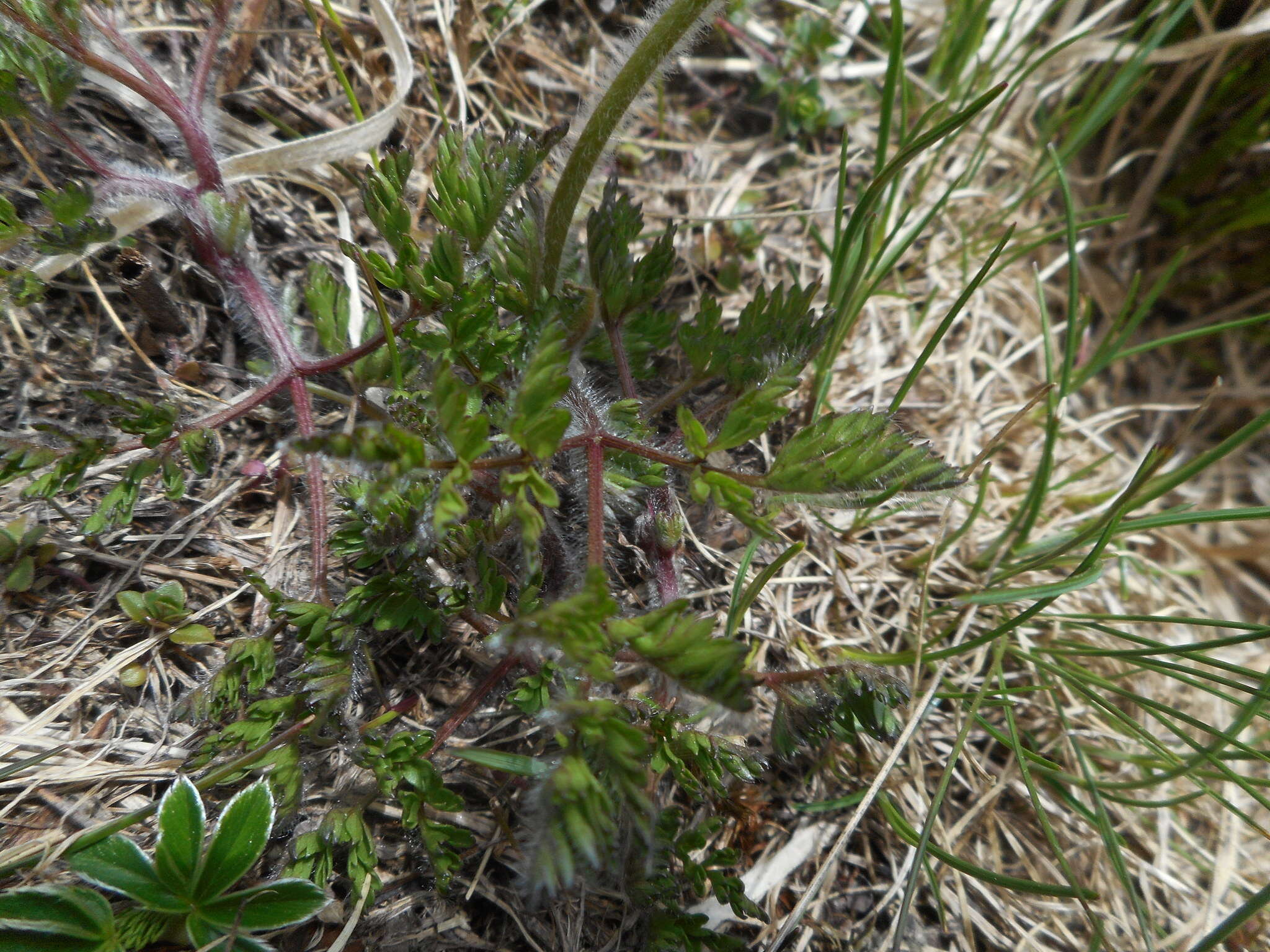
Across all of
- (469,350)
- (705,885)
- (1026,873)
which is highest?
(469,350)

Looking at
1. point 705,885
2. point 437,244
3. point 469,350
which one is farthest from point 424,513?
point 705,885

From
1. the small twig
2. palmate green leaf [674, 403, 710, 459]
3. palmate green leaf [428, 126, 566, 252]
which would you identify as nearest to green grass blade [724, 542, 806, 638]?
palmate green leaf [674, 403, 710, 459]

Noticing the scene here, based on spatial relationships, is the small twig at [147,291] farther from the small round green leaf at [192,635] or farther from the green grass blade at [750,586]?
the green grass blade at [750,586]

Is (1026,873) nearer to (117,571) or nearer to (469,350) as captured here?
(469,350)

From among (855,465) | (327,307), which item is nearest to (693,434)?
(855,465)

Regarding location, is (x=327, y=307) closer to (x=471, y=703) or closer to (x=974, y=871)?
(x=471, y=703)

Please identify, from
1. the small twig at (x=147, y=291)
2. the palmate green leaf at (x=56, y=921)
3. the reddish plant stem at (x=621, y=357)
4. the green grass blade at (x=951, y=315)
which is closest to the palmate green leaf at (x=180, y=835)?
the palmate green leaf at (x=56, y=921)
